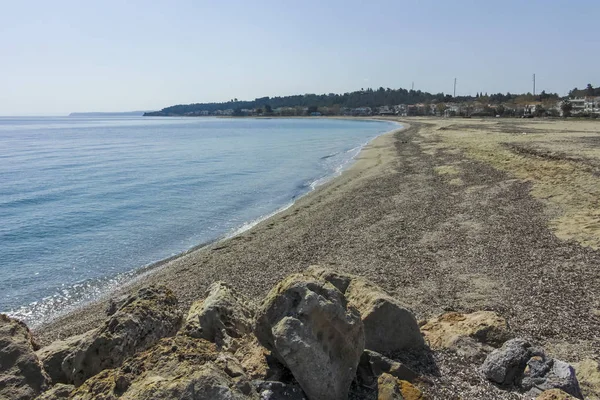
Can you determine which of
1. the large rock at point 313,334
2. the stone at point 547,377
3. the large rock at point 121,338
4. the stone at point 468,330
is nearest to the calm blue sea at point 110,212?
the large rock at point 121,338

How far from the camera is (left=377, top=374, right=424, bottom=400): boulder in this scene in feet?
15.2

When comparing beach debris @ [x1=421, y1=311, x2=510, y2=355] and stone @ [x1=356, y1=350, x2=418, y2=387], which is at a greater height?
stone @ [x1=356, y1=350, x2=418, y2=387]

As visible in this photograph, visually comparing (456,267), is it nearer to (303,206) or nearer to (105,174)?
(303,206)

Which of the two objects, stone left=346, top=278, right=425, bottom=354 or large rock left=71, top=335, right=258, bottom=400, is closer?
large rock left=71, top=335, right=258, bottom=400

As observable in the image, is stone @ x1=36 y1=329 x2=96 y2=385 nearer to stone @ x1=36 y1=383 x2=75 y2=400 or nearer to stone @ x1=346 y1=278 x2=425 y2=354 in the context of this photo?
stone @ x1=36 y1=383 x2=75 y2=400

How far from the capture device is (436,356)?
579 cm

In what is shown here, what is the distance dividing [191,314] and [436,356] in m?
3.43

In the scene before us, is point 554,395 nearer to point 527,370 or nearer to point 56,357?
point 527,370

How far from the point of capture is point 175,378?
3.64m

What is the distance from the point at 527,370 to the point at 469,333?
1.06 meters

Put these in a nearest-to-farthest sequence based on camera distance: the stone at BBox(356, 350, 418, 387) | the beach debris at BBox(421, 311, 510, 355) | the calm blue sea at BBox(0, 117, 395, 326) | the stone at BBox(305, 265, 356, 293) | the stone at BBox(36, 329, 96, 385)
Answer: the stone at BBox(356, 350, 418, 387) < the stone at BBox(36, 329, 96, 385) < the beach debris at BBox(421, 311, 510, 355) < the stone at BBox(305, 265, 356, 293) < the calm blue sea at BBox(0, 117, 395, 326)

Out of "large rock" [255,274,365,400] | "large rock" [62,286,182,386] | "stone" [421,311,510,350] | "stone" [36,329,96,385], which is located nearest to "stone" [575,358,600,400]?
"stone" [421,311,510,350]

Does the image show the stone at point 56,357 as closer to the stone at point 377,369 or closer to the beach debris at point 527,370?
the stone at point 377,369

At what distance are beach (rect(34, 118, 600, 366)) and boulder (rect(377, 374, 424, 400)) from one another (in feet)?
9.14
